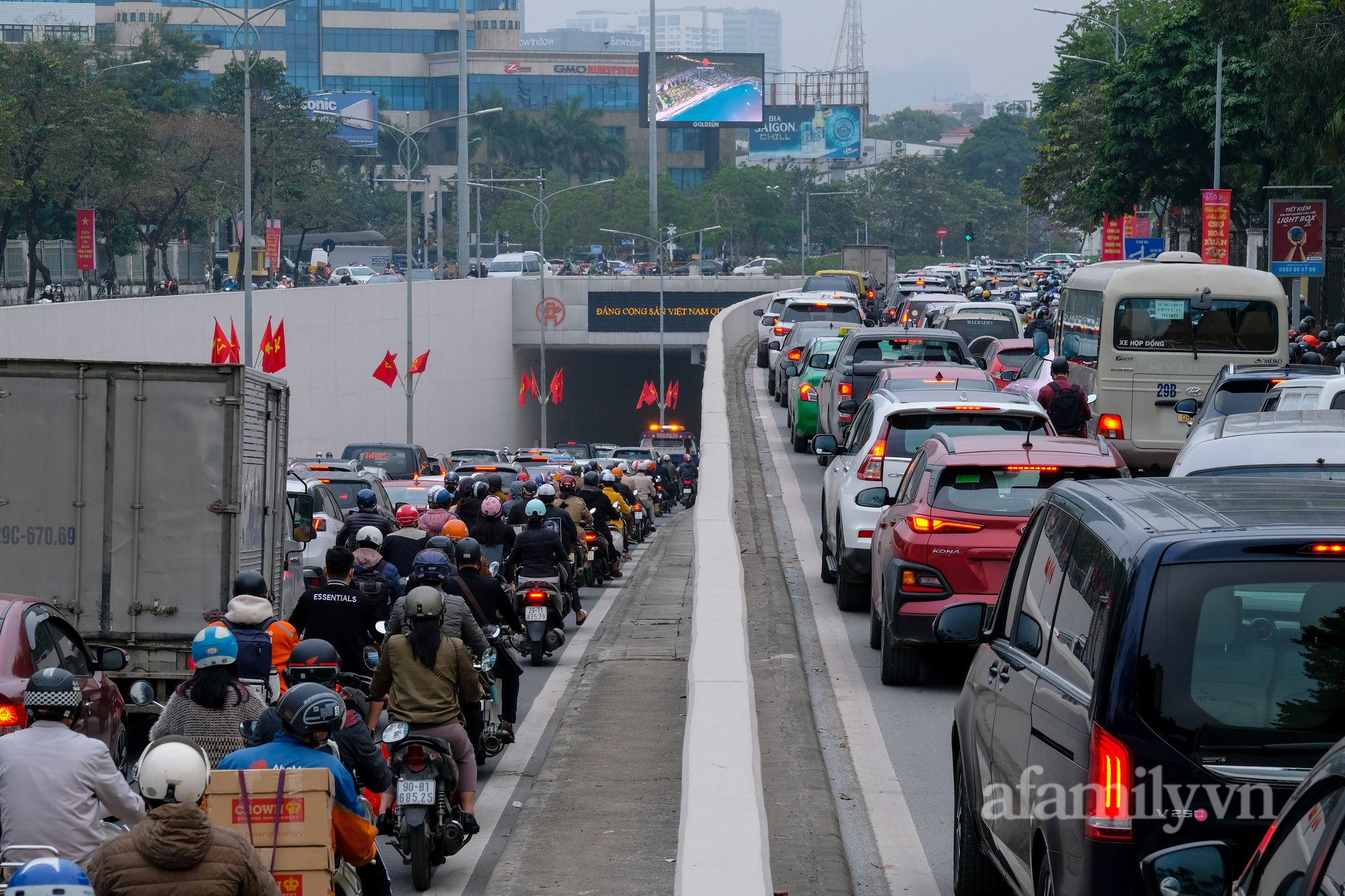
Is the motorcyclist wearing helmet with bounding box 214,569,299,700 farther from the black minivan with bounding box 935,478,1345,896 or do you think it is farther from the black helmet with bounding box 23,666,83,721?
the black minivan with bounding box 935,478,1345,896

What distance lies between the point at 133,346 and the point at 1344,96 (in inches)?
1061

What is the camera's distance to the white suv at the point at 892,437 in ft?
46.6

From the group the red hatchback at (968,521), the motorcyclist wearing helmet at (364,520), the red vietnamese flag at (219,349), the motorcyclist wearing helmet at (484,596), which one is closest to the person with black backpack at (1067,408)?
the motorcyclist wearing helmet at (364,520)

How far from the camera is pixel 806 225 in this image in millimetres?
123750

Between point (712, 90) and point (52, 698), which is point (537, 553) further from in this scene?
Result: point (712, 90)

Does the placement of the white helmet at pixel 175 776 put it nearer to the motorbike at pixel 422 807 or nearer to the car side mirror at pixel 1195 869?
the car side mirror at pixel 1195 869

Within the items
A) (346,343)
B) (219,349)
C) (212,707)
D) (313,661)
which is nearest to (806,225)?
(346,343)

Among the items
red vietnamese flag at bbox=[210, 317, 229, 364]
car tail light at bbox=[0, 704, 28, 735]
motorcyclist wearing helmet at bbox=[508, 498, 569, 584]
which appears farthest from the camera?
red vietnamese flag at bbox=[210, 317, 229, 364]

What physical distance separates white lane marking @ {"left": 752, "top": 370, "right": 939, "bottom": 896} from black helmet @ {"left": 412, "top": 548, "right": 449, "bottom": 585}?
8.56ft

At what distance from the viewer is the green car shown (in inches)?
1054

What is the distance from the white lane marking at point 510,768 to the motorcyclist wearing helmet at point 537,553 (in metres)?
0.83

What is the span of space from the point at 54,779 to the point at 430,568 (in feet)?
12.7

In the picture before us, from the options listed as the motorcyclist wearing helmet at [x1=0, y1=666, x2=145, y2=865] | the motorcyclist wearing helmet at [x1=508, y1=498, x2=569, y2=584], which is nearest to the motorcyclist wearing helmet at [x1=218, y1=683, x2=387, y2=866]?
the motorcyclist wearing helmet at [x1=0, y1=666, x2=145, y2=865]

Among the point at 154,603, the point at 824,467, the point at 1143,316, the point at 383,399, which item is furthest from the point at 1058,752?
the point at 383,399
